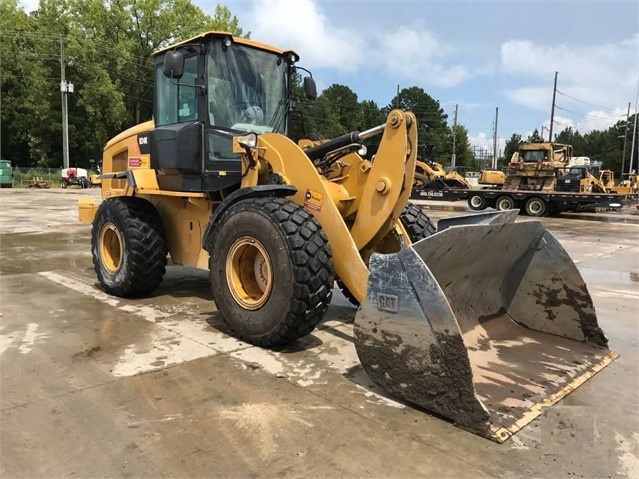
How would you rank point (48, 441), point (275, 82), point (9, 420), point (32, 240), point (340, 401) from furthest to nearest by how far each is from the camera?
point (32, 240) < point (275, 82) < point (340, 401) < point (9, 420) < point (48, 441)

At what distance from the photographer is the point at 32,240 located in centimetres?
1098

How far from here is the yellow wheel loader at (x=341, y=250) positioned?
10.6 ft

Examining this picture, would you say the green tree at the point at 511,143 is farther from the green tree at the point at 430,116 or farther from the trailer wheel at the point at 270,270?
the trailer wheel at the point at 270,270

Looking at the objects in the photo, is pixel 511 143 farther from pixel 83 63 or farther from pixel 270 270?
pixel 270 270

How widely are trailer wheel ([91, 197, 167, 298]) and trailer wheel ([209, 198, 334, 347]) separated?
4.82 feet

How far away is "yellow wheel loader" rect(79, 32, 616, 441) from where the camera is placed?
3.24 metres

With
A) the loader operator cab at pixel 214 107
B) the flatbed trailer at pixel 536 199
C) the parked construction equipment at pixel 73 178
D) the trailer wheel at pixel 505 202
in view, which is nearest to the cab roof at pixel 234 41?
the loader operator cab at pixel 214 107

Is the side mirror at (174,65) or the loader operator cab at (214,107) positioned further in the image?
the loader operator cab at (214,107)

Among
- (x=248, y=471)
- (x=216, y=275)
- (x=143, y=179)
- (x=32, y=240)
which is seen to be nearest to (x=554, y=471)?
(x=248, y=471)

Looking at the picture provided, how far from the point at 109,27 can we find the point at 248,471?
47769 mm

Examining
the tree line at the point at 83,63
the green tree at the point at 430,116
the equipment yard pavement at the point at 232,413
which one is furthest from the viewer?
the green tree at the point at 430,116

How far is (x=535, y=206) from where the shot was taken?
70.1ft

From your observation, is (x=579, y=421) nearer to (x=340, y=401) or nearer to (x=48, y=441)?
(x=340, y=401)

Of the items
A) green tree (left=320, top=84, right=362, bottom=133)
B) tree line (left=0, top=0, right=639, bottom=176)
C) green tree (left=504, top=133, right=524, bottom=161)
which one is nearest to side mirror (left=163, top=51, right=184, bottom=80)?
tree line (left=0, top=0, right=639, bottom=176)
